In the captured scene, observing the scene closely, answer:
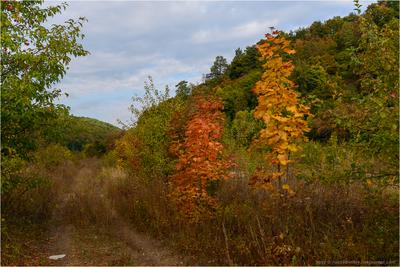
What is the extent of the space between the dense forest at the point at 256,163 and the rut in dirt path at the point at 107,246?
0.21 m

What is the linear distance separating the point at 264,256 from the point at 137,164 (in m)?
6.84

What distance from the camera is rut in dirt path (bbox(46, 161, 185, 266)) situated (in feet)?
27.4

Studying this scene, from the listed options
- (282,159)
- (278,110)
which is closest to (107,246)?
(282,159)

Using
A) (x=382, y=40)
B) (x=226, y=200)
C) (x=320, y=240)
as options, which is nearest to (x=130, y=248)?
(x=226, y=200)

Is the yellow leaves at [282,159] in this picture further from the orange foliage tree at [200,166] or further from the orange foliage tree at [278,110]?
the orange foliage tree at [200,166]

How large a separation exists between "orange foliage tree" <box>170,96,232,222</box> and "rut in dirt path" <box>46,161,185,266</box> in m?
1.12

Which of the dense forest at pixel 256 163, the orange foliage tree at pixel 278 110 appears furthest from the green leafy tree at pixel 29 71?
the orange foliage tree at pixel 278 110

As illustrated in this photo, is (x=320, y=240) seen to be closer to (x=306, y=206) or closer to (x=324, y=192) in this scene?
(x=306, y=206)

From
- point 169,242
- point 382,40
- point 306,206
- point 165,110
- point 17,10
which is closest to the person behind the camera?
point 382,40

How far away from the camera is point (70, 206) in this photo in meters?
13.4

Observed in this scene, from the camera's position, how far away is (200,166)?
849 cm

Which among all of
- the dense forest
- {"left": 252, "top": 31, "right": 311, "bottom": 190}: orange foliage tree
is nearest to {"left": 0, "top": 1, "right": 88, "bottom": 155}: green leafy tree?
the dense forest

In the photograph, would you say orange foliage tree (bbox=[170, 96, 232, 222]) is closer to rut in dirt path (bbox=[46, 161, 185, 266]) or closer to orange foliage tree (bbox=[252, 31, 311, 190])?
rut in dirt path (bbox=[46, 161, 185, 266])

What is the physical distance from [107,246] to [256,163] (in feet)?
15.1
